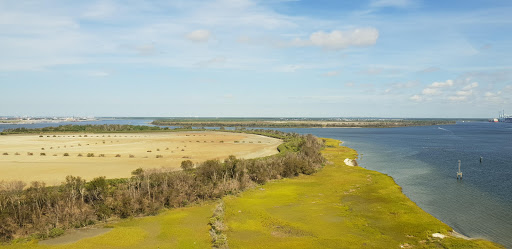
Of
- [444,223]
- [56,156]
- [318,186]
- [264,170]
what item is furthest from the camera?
[56,156]

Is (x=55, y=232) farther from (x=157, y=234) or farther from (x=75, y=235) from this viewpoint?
(x=157, y=234)

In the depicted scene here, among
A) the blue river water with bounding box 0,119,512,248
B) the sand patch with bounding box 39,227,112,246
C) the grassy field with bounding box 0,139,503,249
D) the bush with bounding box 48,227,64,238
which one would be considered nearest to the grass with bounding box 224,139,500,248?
the grassy field with bounding box 0,139,503,249

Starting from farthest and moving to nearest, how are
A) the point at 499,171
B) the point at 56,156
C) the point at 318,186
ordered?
1. the point at 56,156
2. the point at 499,171
3. the point at 318,186

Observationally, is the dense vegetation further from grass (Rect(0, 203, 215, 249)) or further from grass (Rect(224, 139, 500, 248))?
grass (Rect(224, 139, 500, 248))

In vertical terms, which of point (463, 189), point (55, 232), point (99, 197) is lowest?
point (463, 189)

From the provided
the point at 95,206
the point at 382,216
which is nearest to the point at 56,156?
the point at 95,206

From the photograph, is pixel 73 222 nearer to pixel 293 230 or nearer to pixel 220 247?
pixel 220 247

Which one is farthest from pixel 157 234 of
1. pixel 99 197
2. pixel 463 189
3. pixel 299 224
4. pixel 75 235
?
pixel 463 189
